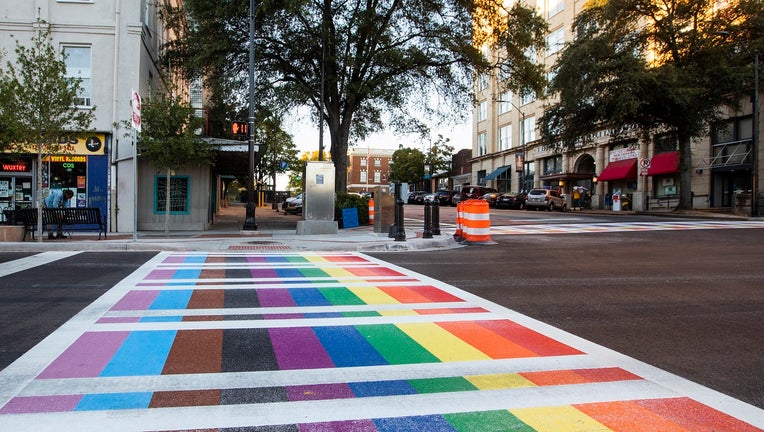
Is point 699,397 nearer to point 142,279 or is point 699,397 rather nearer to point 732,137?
point 142,279

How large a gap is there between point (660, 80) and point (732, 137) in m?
8.08

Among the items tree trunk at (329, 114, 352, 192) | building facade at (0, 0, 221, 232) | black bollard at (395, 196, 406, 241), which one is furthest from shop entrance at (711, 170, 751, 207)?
building facade at (0, 0, 221, 232)

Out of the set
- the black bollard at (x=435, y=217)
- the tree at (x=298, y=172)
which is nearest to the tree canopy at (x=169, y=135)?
the black bollard at (x=435, y=217)

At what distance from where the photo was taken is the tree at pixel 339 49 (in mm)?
21344

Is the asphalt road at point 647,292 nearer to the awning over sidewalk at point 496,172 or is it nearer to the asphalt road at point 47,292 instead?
the asphalt road at point 47,292

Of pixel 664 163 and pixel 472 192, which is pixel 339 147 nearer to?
pixel 472 192

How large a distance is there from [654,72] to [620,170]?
13487 mm

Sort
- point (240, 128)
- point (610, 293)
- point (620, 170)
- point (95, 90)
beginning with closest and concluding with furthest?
point (610, 293) → point (95, 90) → point (240, 128) → point (620, 170)

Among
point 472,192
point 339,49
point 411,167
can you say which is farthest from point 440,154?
point 339,49

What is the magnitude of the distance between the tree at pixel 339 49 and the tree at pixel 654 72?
34.4ft

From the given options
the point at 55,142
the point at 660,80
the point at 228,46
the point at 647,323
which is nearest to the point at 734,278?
the point at 647,323

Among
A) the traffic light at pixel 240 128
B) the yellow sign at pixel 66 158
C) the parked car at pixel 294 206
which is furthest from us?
the parked car at pixel 294 206

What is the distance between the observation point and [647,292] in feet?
25.0

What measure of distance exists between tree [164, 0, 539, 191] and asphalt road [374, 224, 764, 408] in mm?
11378
